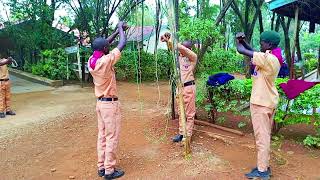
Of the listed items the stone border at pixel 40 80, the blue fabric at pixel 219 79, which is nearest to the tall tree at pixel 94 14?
the stone border at pixel 40 80

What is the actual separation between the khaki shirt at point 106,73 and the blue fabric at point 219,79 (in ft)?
8.25

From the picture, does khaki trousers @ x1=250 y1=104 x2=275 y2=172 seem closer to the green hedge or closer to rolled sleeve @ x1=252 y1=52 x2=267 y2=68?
rolled sleeve @ x1=252 y1=52 x2=267 y2=68

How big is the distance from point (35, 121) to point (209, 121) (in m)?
4.10

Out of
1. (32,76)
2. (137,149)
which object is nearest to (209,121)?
(137,149)

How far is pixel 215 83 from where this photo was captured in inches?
259

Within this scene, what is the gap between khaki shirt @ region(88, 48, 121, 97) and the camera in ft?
14.9

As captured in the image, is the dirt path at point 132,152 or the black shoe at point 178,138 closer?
the dirt path at point 132,152

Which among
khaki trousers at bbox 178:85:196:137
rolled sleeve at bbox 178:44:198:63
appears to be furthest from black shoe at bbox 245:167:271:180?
rolled sleeve at bbox 178:44:198:63

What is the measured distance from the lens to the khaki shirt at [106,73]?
14.9ft

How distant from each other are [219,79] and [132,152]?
2198 mm

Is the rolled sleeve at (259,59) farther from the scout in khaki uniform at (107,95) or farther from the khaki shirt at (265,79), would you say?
the scout in khaki uniform at (107,95)

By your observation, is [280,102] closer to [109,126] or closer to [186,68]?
[186,68]

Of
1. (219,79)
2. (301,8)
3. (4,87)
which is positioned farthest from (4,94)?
(301,8)

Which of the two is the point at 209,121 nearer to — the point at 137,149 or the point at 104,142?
the point at 137,149
